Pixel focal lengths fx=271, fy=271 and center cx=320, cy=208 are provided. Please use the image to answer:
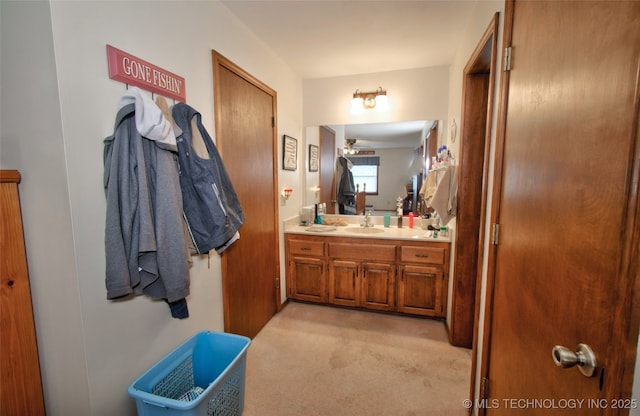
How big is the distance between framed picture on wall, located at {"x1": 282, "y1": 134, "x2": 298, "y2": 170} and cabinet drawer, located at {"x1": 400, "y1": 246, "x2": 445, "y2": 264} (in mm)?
1409

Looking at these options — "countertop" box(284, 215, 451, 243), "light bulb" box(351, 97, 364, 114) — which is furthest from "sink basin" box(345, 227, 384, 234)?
"light bulb" box(351, 97, 364, 114)

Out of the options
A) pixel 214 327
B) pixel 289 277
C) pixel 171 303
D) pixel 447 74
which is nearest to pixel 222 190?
pixel 171 303

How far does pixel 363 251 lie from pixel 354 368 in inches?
40.5

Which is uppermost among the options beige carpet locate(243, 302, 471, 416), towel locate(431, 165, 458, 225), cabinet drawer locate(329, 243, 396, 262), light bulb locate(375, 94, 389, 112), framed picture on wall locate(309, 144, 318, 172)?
light bulb locate(375, 94, 389, 112)

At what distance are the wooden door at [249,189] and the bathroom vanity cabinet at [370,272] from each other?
0.29 metres

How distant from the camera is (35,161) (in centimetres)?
103

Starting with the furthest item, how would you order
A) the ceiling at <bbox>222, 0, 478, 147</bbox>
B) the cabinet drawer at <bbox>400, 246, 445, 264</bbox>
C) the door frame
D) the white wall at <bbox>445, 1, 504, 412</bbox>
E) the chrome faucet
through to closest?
1. the chrome faucet
2. the cabinet drawer at <bbox>400, 246, 445, 264</bbox>
3. the door frame
4. the ceiling at <bbox>222, 0, 478, 147</bbox>
5. the white wall at <bbox>445, 1, 504, 412</bbox>

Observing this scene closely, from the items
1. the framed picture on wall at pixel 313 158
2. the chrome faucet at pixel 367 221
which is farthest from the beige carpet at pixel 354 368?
the framed picture on wall at pixel 313 158

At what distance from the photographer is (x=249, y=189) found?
85.4 inches

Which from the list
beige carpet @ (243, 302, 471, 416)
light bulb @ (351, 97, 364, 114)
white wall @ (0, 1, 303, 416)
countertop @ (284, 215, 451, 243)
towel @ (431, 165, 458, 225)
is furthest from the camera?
light bulb @ (351, 97, 364, 114)

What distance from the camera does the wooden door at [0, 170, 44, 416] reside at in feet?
3.25

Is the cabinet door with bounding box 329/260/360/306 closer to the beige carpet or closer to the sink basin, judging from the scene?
the beige carpet

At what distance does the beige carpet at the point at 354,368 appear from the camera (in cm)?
165

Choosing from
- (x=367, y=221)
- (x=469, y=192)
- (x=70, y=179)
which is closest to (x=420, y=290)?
(x=367, y=221)
